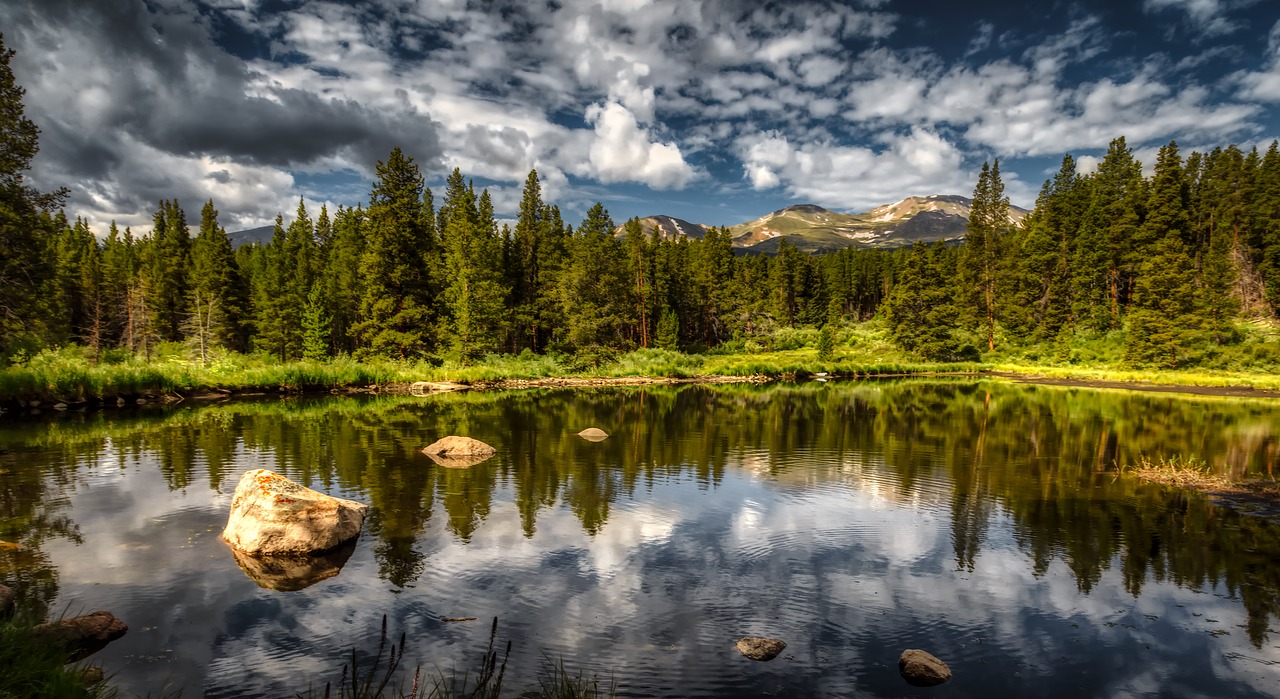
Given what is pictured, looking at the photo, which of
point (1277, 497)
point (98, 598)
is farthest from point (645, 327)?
point (98, 598)

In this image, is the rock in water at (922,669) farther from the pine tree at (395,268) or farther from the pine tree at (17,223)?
the pine tree at (395,268)

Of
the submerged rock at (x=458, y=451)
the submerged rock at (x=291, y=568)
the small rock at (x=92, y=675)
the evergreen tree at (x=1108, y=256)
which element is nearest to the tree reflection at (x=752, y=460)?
the submerged rock at (x=458, y=451)

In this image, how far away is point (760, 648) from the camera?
852 cm

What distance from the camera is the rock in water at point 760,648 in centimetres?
842

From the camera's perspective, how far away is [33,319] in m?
27.1

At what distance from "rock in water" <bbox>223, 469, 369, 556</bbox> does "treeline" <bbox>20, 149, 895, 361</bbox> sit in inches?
1659

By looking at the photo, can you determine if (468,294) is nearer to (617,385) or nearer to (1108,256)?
(617,385)

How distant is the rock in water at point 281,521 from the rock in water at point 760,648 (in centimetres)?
866

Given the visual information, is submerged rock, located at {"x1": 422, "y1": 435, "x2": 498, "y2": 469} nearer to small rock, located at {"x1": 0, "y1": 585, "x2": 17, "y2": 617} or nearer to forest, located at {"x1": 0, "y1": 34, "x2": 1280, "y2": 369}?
small rock, located at {"x1": 0, "y1": 585, "x2": 17, "y2": 617}

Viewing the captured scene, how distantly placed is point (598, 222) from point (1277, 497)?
190 feet

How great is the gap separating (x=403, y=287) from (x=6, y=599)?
48.3 metres

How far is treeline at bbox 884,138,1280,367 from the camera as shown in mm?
55938

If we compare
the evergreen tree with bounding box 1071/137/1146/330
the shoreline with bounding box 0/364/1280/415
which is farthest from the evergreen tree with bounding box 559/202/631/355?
the evergreen tree with bounding box 1071/137/1146/330

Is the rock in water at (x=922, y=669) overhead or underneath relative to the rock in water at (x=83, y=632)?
underneath
